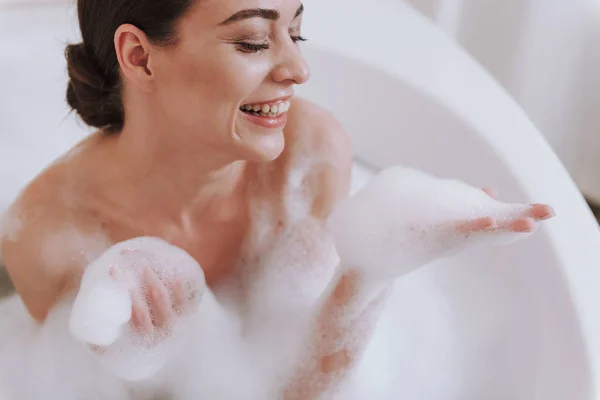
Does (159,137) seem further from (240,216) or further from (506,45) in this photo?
(506,45)

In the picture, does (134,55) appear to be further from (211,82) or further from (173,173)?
(173,173)

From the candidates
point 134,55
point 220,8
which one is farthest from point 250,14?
point 134,55

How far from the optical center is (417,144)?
1.44m

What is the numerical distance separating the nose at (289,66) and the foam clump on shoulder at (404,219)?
22cm

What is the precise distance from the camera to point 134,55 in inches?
30.6

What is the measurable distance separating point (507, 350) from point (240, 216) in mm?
489

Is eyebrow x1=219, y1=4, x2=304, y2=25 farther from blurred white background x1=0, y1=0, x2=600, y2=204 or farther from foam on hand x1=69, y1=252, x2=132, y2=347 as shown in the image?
blurred white background x1=0, y1=0, x2=600, y2=204

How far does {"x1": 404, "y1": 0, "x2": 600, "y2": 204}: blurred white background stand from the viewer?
4.29 ft

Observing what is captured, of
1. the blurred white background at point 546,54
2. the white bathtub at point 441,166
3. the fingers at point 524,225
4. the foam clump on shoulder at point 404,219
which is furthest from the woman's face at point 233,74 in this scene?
the blurred white background at point 546,54

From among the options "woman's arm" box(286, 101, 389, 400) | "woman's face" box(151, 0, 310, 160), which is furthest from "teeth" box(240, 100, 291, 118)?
"woman's arm" box(286, 101, 389, 400)

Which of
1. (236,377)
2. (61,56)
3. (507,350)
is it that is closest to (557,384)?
(507,350)

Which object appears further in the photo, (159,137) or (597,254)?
(597,254)

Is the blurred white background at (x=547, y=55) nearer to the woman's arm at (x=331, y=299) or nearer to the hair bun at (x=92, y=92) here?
the woman's arm at (x=331, y=299)

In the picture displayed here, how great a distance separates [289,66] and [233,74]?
0.06m
